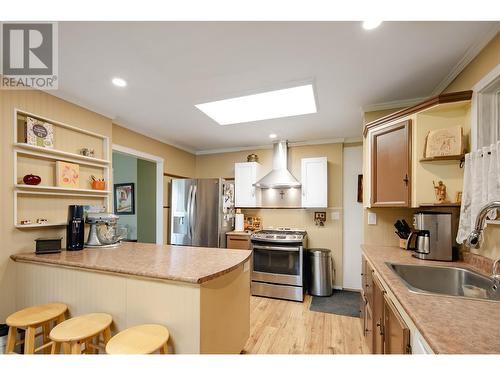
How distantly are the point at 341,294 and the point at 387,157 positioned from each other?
7.97 feet

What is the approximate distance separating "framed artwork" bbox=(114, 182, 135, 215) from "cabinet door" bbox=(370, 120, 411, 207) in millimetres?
4319

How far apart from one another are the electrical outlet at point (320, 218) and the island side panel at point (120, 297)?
2.93 meters

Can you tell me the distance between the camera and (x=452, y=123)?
174 cm

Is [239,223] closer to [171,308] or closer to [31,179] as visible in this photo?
[171,308]

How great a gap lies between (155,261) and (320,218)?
2899mm

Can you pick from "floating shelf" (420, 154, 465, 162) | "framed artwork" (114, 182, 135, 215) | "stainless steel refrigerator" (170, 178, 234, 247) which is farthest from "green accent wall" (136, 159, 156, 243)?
"floating shelf" (420, 154, 465, 162)

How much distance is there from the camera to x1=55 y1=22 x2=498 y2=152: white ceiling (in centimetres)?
136

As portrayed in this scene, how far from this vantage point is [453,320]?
2.74 feet

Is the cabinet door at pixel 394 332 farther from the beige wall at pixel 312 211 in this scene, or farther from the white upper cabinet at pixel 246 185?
the white upper cabinet at pixel 246 185

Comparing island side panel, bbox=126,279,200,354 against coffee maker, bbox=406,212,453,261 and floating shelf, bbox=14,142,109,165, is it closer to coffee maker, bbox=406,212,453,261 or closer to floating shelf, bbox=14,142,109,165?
floating shelf, bbox=14,142,109,165

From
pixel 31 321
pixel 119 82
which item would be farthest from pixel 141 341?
pixel 119 82
